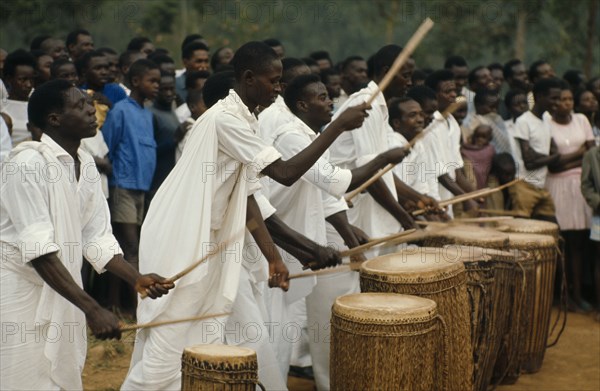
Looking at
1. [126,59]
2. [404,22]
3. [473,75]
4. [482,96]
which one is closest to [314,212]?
[126,59]

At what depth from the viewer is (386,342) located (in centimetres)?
469

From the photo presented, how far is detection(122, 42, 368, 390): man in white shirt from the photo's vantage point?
470cm

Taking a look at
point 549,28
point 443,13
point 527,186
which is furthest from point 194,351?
point 549,28

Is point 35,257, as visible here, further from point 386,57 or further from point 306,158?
point 386,57

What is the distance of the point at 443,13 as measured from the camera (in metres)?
19.1

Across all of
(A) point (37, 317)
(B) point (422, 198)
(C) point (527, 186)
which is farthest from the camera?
(C) point (527, 186)

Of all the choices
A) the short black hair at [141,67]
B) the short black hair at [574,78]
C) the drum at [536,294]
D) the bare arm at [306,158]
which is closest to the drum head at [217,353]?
Answer: the bare arm at [306,158]

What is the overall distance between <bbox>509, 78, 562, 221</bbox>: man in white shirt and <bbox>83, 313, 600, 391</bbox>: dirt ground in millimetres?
1553

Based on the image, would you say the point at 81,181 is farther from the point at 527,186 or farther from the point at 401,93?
the point at 527,186

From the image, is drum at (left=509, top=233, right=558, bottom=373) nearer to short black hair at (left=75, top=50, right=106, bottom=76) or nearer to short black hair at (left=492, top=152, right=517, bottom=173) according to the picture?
short black hair at (left=492, top=152, right=517, bottom=173)

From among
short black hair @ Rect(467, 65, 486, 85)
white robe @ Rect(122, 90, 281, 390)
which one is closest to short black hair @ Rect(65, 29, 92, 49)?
short black hair @ Rect(467, 65, 486, 85)

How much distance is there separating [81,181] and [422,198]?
3061mm

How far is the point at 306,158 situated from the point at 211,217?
56 cm

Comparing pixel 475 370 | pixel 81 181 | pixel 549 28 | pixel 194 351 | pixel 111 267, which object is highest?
pixel 549 28
